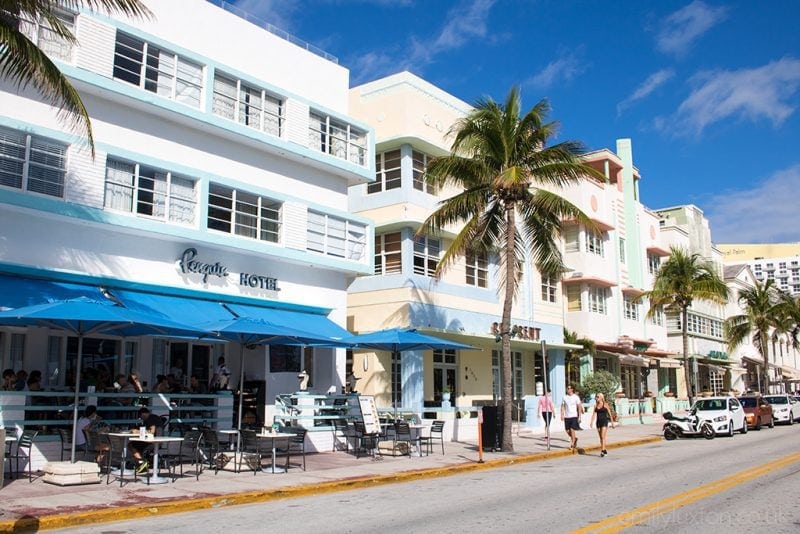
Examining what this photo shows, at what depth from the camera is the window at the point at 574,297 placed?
38781 mm

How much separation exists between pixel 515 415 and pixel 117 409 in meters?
18.3

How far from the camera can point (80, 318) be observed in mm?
13188

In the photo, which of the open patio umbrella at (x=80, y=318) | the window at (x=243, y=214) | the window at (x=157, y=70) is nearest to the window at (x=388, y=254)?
the window at (x=243, y=214)

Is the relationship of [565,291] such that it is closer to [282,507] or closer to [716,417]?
[716,417]

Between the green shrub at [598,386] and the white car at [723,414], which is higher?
the green shrub at [598,386]

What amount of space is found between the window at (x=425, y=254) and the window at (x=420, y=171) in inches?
74.0

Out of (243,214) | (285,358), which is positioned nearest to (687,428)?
(285,358)

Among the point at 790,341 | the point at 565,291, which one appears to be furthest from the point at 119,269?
the point at 790,341

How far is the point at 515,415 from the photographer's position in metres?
30.7

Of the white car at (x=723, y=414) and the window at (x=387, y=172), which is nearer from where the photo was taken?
the white car at (x=723, y=414)

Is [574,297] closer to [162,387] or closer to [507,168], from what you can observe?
[507,168]

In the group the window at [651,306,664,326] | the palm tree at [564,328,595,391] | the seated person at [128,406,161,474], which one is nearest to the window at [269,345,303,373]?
the seated person at [128,406,161,474]

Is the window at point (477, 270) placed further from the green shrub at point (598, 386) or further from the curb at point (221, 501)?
the curb at point (221, 501)

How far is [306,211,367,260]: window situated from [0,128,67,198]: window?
7800 mm
